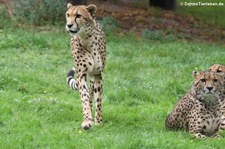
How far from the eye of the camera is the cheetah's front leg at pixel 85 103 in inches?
302

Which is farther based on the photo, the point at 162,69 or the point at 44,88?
the point at 162,69

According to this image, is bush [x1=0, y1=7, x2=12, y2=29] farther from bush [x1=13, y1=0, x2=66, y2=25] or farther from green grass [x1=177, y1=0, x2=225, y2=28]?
green grass [x1=177, y1=0, x2=225, y2=28]

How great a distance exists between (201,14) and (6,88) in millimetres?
13269

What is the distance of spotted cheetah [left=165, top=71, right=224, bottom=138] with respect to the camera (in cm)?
748

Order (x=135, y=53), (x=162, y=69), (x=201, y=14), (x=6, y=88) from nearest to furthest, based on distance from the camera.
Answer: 1. (x=6, y=88)
2. (x=162, y=69)
3. (x=135, y=53)
4. (x=201, y=14)

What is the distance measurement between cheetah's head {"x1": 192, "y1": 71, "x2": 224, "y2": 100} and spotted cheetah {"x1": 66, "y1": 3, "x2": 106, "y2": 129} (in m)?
1.23

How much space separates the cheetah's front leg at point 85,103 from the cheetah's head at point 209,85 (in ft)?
4.02

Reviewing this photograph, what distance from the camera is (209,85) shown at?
7.41 metres

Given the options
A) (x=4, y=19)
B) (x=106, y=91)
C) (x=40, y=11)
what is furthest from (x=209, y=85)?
(x=40, y=11)

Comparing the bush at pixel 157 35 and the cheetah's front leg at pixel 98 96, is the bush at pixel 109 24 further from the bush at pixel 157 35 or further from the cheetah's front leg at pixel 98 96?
Answer: the cheetah's front leg at pixel 98 96

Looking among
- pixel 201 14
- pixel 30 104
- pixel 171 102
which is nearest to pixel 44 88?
pixel 30 104

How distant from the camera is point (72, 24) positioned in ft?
25.2

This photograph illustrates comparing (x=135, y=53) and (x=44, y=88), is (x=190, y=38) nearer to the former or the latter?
(x=135, y=53)

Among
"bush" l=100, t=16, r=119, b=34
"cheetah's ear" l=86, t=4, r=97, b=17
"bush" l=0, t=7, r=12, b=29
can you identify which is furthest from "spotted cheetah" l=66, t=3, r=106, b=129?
"bush" l=100, t=16, r=119, b=34
